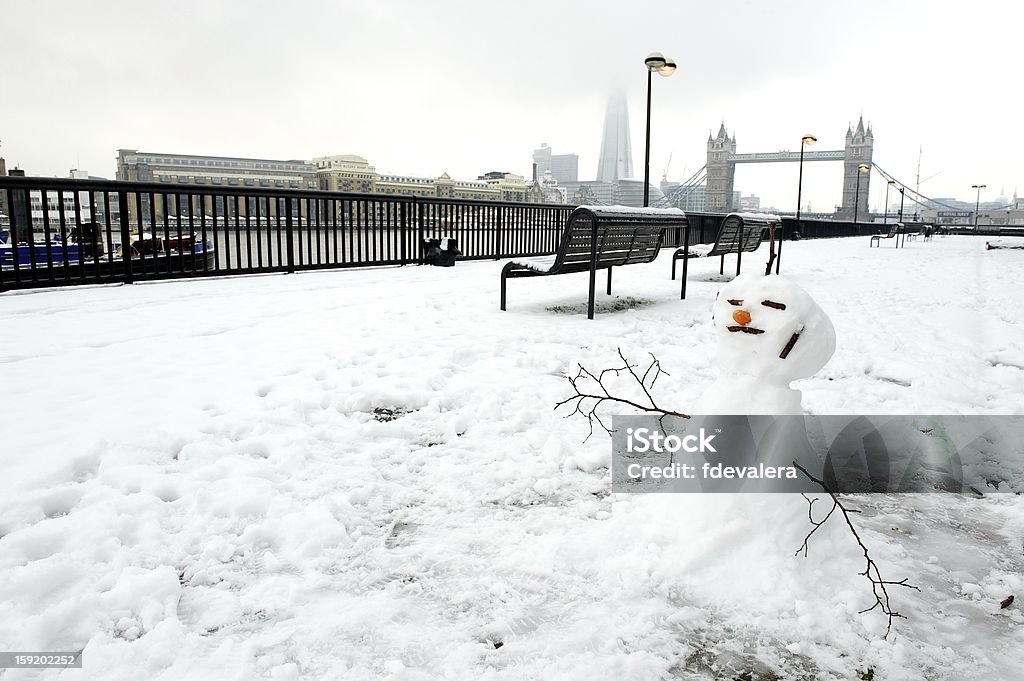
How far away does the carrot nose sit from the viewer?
5.97 ft

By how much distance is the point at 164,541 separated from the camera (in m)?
1.95

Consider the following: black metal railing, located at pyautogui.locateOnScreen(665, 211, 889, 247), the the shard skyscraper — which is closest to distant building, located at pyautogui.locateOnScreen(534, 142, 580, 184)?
the the shard skyscraper

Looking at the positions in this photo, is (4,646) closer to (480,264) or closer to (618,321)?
(618,321)

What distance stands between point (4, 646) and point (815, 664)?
2018mm

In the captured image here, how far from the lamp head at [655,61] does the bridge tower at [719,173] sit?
124 meters

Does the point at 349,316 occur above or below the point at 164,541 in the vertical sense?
above

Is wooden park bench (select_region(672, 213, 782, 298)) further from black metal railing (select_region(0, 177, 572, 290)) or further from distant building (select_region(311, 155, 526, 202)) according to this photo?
distant building (select_region(311, 155, 526, 202))

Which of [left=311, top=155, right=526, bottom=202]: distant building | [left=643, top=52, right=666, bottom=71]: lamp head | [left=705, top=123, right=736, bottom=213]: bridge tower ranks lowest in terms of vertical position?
[left=643, top=52, right=666, bottom=71]: lamp head

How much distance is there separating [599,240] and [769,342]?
4.23 m

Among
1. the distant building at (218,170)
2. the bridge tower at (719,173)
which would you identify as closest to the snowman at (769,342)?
the distant building at (218,170)

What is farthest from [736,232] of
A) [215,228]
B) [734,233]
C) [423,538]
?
[423,538]

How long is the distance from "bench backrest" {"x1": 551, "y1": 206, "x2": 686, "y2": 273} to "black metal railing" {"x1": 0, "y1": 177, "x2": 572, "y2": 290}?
4.53 metres

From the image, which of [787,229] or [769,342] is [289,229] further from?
[787,229]

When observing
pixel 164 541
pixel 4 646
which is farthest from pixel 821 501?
pixel 4 646
